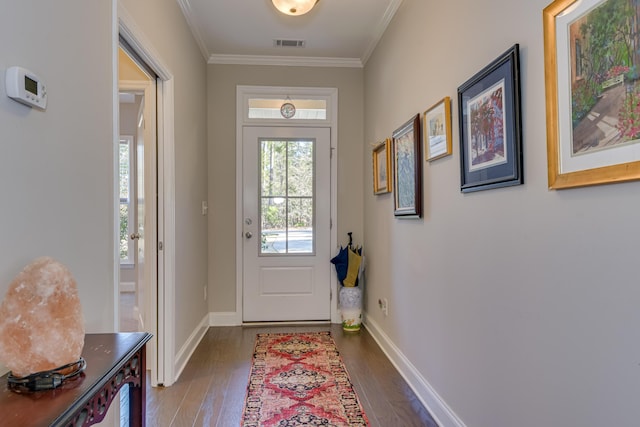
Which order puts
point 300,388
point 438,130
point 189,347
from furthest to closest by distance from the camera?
point 189,347 → point 300,388 → point 438,130

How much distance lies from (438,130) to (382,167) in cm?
111

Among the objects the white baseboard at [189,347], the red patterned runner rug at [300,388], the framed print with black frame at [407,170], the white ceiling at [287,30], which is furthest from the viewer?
the white ceiling at [287,30]

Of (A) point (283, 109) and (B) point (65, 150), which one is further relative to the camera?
(A) point (283, 109)

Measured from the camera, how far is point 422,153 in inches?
89.7

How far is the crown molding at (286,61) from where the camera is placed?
366 cm

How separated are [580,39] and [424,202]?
126 centimetres

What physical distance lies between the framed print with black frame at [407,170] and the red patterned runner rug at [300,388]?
1158 mm

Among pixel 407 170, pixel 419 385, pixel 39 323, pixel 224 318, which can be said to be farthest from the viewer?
pixel 224 318

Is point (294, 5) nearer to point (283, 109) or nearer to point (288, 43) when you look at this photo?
point (288, 43)

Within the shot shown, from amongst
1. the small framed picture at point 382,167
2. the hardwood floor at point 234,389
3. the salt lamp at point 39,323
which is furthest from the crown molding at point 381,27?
the salt lamp at point 39,323

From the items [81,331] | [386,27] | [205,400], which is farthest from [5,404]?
[386,27]

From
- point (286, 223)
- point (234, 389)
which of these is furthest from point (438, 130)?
point (286, 223)

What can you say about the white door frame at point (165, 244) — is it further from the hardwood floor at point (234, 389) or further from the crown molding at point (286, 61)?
the crown molding at point (286, 61)

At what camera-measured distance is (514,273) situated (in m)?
1.35
